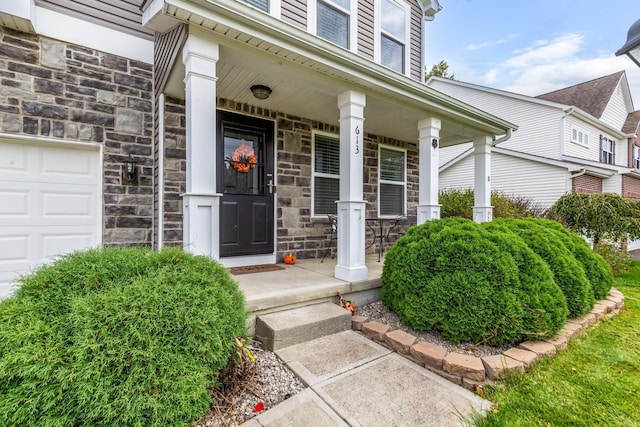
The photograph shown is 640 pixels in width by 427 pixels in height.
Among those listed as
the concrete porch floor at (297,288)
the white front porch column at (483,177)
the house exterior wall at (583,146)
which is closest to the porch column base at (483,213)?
the white front porch column at (483,177)

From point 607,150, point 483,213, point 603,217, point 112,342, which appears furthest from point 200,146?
point 607,150

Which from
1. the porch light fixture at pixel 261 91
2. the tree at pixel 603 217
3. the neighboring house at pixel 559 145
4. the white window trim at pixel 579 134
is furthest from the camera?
the white window trim at pixel 579 134

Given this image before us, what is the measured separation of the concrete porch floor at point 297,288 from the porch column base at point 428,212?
102 centimetres

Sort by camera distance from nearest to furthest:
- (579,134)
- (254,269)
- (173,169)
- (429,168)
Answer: (173,169) < (254,269) < (429,168) < (579,134)

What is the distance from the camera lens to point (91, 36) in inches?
137

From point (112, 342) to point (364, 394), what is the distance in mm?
1444

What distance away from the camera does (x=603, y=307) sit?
3264mm

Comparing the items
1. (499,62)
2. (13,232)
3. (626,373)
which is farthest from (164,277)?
(499,62)

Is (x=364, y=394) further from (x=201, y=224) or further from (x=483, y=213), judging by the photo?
→ (x=483, y=213)

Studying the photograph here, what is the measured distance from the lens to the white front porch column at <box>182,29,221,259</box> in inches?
96.7

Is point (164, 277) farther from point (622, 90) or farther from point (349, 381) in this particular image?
point (622, 90)

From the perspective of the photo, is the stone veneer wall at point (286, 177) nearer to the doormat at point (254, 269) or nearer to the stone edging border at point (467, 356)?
the doormat at point (254, 269)

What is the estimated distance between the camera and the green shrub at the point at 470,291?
2385 millimetres

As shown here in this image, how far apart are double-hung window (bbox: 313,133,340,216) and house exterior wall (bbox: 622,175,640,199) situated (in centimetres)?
1120
